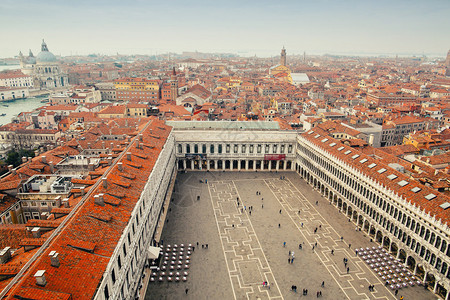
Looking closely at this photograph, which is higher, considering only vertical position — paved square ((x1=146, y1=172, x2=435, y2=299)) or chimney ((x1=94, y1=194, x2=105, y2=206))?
chimney ((x1=94, y1=194, x2=105, y2=206))

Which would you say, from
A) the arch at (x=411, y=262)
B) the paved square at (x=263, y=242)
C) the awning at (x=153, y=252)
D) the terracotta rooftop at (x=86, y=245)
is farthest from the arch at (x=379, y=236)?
the terracotta rooftop at (x=86, y=245)

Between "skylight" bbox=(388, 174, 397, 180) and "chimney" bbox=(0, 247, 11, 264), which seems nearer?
"chimney" bbox=(0, 247, 11, 264)

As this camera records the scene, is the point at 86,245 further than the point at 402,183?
No

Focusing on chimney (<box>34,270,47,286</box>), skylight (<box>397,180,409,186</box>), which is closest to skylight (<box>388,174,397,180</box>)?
skylight (<box>397,180,409,186</box>)

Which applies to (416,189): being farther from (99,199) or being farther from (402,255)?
(99,199)

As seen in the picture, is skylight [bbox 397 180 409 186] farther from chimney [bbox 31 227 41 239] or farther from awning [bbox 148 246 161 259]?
chimney [bbox 31 227 41 239]

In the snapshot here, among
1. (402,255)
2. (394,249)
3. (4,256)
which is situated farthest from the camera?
(394,249)

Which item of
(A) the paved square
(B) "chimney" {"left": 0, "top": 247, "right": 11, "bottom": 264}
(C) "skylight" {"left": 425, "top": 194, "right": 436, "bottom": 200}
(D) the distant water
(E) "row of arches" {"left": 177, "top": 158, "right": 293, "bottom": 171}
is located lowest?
(A) the paved square

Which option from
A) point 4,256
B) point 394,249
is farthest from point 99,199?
point 394,249
